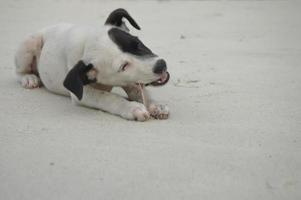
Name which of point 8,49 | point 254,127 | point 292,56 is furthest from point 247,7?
point 254,127

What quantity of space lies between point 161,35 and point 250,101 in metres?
3.75

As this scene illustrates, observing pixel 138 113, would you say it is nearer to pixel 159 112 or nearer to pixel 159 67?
pixel 159 112

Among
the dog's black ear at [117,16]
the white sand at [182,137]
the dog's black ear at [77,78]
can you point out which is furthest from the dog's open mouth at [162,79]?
the dog's black ear at [117,16]

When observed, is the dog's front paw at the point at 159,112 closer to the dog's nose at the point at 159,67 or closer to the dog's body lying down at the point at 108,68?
the dog's body lying down at the point at 108,68

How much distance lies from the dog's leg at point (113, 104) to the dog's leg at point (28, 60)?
100 cm

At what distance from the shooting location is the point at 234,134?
3.66 m

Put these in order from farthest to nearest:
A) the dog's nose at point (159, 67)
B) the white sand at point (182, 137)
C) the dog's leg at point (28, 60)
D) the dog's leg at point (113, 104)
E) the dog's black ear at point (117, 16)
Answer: the dog's leg at point (28, 60)
the dog's black ear at point (117, 16)
the dog's leg at point (113, 104)
the dog's nose at point (159, 67)
the white sand at point (182, 137)

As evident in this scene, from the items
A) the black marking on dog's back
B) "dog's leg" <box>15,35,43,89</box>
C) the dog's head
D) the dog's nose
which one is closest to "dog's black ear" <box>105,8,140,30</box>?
the dog's head

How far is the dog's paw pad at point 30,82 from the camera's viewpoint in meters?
5.28

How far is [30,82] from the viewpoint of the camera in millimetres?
5281

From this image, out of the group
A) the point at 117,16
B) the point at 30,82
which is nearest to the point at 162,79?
the point at 117,16

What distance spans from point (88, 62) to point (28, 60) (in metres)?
1.54

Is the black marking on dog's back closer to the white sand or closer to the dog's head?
the dog's head

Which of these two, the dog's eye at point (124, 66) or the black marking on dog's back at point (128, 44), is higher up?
the black marking on dog's back at point (128, 44)
